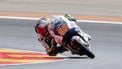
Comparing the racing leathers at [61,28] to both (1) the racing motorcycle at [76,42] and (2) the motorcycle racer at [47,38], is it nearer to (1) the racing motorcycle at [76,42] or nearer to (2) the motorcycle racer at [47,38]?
(1) the racing motorcycle at [76,42]

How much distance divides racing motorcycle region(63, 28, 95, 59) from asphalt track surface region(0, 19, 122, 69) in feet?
1.01

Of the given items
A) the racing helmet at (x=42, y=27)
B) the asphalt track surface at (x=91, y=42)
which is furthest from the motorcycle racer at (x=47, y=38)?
the asphalt track surface at (x=91, y=42)

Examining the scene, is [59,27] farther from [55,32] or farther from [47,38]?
[47,38]

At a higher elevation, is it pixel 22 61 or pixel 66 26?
pixel 66 26

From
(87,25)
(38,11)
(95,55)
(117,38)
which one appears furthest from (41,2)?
(95,55)

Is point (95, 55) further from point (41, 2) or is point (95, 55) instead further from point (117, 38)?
point (41, 2)

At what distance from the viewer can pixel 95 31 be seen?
17.0 metres

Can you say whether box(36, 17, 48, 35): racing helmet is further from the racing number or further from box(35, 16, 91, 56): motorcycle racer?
the racing number

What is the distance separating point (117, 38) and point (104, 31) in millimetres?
1506

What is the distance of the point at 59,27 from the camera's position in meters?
11.7

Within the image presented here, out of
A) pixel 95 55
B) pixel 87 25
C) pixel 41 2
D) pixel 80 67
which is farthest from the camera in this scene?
pixel 41 2

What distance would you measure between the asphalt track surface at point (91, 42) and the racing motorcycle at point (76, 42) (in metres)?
0.31

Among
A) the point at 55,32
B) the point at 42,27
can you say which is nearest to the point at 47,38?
the point at 42,27

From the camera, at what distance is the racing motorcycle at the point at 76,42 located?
1143 centimetres
